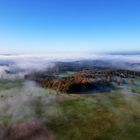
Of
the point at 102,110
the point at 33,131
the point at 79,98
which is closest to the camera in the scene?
the point at 33,131

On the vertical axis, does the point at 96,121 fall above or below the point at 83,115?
below

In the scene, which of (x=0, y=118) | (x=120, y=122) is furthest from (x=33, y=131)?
(x=120, y=122)

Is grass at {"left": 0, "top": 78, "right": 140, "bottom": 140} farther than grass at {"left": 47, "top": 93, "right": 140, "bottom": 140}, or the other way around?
grass at {"left": 0, "top": 78, "right": 140, "bottom": 140}

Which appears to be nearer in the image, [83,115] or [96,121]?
[96,121]

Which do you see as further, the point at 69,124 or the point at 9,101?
the point at 9,101

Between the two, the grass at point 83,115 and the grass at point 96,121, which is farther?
the grass at point 83,115

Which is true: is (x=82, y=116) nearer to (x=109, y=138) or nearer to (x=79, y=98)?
(x=109, y=138)

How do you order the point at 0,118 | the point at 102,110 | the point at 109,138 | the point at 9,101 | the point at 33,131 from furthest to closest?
the point at 9,101, the point at 102,110, the point at 0,118, the point at 33,131, the point at 109,138

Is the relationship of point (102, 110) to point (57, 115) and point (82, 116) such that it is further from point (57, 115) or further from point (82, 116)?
point (57, 115)

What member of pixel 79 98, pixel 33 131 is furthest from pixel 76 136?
pixel 79 98
